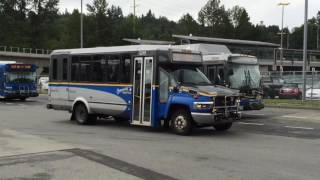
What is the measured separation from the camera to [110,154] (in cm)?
1184

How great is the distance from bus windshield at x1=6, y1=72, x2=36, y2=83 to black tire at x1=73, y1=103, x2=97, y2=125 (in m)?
19.3

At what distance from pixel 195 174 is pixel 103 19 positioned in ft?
406

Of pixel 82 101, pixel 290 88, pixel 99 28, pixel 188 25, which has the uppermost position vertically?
pixel 188 25

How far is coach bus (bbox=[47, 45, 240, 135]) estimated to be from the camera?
50.6ft

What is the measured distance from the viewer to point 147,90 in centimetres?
1636

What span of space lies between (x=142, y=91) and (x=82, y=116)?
3.48 metres

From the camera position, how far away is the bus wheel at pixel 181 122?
15.5 meters

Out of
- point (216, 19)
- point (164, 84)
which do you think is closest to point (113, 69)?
point (164, 84)

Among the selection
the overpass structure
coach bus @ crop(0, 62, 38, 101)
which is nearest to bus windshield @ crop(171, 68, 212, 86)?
coach bus @ crop(0, 62, 38, 101)

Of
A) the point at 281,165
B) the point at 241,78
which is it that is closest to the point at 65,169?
the point at 281,165

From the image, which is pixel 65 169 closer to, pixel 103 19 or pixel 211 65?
pixel 211 65

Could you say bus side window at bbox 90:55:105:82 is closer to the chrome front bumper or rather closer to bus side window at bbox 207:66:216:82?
the chrome front bumper

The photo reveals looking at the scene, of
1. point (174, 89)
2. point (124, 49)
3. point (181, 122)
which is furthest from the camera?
point (124, 49)

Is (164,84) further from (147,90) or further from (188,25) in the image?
(188,25)
